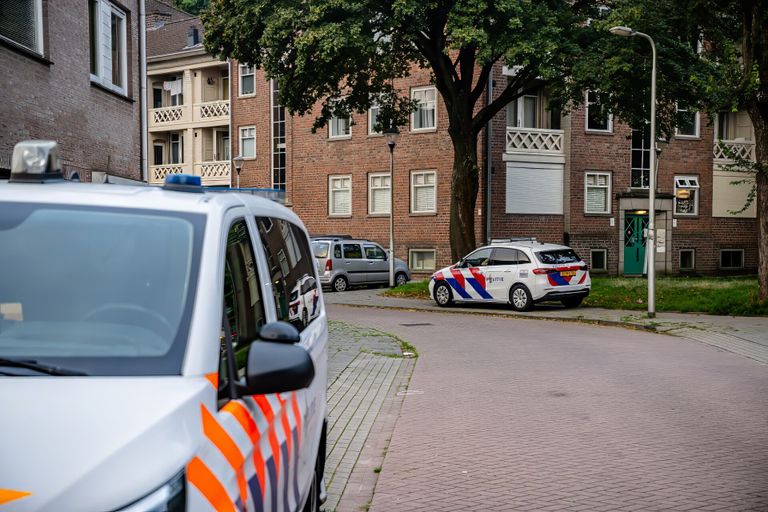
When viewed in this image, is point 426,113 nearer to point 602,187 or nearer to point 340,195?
point 340,195

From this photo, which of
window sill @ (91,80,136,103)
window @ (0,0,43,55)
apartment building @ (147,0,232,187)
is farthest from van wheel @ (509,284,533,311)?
apartment building @ (147,0,232,187)

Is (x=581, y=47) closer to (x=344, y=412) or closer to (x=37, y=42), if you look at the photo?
(x=37, y=42)

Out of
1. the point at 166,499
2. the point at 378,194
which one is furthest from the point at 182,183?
the point at 378,194

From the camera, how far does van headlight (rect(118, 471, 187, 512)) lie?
7.54ft

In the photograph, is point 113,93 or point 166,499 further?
point 113,93

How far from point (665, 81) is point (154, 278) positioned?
73.9ft

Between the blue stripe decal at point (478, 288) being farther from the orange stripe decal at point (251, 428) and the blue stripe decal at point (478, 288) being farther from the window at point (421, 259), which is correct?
the orange stripe decal at point (251, 428)

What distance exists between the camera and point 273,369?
9.61 ft

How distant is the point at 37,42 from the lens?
15594 mm

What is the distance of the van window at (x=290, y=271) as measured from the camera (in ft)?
13.6

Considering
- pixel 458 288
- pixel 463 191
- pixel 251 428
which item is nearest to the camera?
pixel 251 428

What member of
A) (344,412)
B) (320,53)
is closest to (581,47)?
(320,53)

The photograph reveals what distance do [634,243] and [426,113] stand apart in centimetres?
1062

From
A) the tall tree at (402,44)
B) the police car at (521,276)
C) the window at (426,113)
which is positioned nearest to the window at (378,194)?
the window at (426,113)
